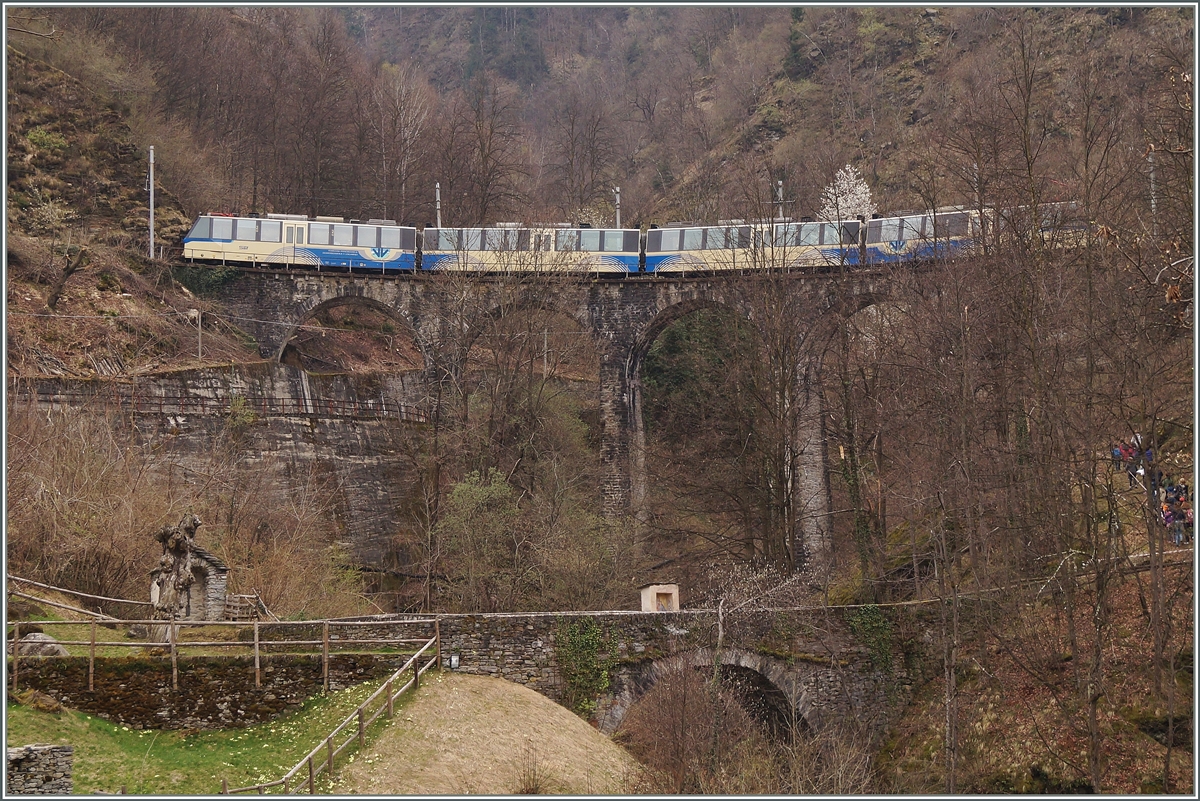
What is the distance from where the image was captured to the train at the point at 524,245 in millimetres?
36250

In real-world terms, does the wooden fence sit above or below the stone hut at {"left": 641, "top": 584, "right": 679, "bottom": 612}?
above

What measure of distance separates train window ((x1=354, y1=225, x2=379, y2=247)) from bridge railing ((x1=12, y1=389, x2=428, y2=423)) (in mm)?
5497

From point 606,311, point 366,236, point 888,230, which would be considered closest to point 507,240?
point 606,311

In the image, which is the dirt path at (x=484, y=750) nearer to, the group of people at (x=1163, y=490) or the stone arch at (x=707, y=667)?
the stone arch at (x=707, y=667)

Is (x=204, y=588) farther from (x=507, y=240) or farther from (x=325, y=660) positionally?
(x=507, y=240)

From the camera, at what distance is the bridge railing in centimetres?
2680

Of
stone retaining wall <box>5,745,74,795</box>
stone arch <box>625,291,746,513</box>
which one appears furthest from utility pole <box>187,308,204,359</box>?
stone retaining wall <box>5,745,74,795</box>

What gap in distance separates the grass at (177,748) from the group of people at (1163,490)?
36.1 ft

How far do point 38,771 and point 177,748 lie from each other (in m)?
2.99

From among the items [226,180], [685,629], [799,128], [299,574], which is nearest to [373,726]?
[685,629]

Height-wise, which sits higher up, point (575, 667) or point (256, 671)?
point (256, 671)

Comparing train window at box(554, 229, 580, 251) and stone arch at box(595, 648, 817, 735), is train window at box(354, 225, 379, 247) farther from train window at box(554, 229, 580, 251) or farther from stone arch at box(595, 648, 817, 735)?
stone arch at box(595, 648, 817, 735)

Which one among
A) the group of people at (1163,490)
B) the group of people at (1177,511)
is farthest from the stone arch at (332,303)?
the group of people at (1177,511)

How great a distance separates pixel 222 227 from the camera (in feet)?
127
